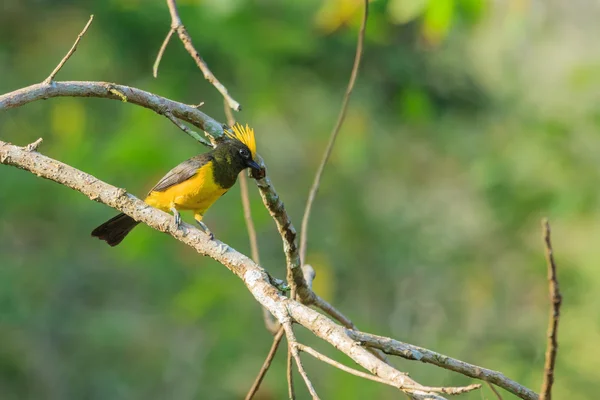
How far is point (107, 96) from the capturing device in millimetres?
2658

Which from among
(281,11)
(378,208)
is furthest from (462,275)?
(281,11)

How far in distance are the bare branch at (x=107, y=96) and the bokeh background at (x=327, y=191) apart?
1853mm

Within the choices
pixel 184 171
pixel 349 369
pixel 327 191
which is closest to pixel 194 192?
pixel 184 171

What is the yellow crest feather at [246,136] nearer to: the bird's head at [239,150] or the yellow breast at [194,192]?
the bird's head at [239,150]

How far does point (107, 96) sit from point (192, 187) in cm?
144

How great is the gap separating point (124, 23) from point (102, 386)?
8.05m

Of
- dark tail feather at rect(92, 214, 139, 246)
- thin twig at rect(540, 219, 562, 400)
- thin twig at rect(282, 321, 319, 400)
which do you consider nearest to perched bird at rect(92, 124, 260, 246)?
dark tail feather at rect(92, 214, 139, 246)

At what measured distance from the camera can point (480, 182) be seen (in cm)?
919

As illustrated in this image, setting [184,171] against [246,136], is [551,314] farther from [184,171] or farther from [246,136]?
[184,171]

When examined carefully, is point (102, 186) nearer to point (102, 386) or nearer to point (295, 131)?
point (295, 131)

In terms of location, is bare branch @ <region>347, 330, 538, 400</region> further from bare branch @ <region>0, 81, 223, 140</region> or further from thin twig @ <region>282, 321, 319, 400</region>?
bare branch @ <region>0, 81, 223, 140</region>

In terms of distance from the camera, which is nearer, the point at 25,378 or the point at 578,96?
the point at 578,96

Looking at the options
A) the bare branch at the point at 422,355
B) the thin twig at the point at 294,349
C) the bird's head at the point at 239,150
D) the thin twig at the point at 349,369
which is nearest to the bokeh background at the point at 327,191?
the bird's head at the point at 239,150

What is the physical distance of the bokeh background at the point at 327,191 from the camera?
26.7ft
